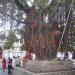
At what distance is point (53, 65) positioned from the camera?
37.4 ft

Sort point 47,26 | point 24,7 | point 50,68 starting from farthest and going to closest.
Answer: point 24,7 → point 47,26 → point 50,68

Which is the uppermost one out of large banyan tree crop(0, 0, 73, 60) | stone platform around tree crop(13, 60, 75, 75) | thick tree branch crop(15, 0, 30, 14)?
thick tree branch crop(15, 0, 30, 14)

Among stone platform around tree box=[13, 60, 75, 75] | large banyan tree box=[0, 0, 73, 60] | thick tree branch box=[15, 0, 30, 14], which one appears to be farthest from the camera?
thick tree branch box=[15, 0, 30, 14]

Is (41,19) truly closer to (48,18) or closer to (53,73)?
(48,18)

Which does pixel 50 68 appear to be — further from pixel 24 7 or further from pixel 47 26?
pixel 24 7

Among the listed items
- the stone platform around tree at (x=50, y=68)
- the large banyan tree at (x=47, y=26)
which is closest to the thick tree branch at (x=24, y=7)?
the large banyan tree at (x=47, y=26)

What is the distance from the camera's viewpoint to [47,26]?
11.7 m

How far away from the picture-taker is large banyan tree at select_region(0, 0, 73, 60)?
11648 millimetres

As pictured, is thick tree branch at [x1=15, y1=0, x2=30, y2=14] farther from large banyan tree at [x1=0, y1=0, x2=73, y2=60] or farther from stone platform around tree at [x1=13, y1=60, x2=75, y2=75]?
stone platform around tree at [x1=13, y1=60, x2=75, y2=75]

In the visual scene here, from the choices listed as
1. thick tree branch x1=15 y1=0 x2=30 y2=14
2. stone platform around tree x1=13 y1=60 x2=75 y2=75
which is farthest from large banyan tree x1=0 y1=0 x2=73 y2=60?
stone platform around tree x1=13 y1=60 x2=75 y2=75

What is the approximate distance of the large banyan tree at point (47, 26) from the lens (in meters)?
11.6

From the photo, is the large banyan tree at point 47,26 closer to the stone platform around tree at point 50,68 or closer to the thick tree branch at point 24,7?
the thick tree branch at point 24,7

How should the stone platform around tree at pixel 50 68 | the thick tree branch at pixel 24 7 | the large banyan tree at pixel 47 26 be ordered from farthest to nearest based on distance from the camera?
the thick tree branch at pixel 24 7, the large banyan tree at pixel 47 26, the stone platform around tree at pixel 50 68

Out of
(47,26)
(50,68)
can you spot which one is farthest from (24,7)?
(50,68)
